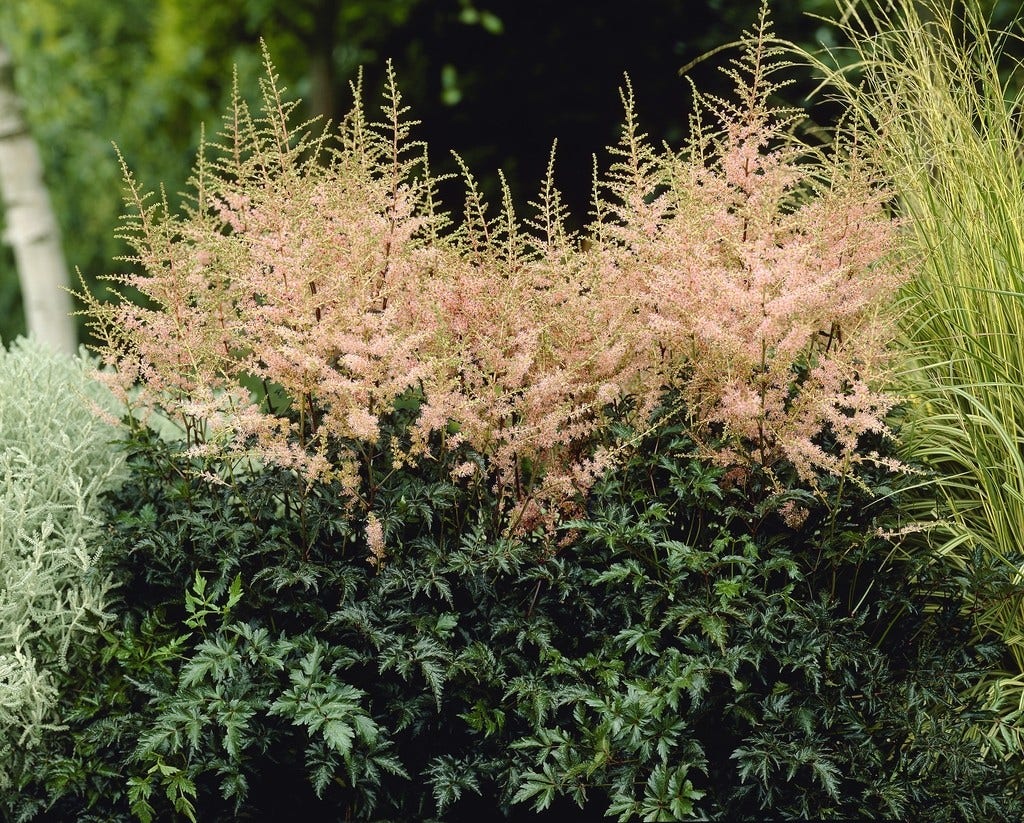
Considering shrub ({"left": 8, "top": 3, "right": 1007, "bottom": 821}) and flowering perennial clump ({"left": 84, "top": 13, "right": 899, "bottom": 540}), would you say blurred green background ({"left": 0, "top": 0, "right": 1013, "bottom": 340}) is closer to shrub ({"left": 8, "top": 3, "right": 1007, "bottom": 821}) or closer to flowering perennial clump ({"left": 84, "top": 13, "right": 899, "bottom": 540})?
flowering perennial clump ({"left": 84, "top": 13, "right": 899, "bottom": 540})

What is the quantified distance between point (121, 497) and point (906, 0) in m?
3.06

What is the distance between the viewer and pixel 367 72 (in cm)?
854

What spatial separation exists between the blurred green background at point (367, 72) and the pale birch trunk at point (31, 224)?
2.32m

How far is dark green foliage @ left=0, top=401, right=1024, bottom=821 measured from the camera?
2.71 metres

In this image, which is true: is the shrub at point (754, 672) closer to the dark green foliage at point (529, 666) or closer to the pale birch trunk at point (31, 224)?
the dark green foliage at point (529, 666)

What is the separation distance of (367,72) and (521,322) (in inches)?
236

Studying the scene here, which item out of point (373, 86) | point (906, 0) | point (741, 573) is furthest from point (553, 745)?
point (373, 86)

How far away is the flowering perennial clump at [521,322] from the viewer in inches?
115

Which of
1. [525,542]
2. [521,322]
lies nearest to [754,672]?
[525,542]

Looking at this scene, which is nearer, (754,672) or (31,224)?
(754,672)

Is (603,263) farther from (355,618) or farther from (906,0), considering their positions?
(906,0)

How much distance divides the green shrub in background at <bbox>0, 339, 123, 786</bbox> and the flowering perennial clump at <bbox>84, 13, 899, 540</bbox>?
39 centimetres

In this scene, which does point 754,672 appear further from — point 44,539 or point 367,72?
point 367,72

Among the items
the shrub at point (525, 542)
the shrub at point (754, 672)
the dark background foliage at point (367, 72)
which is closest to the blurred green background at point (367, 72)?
the dark background foliage at point (367, 72)
